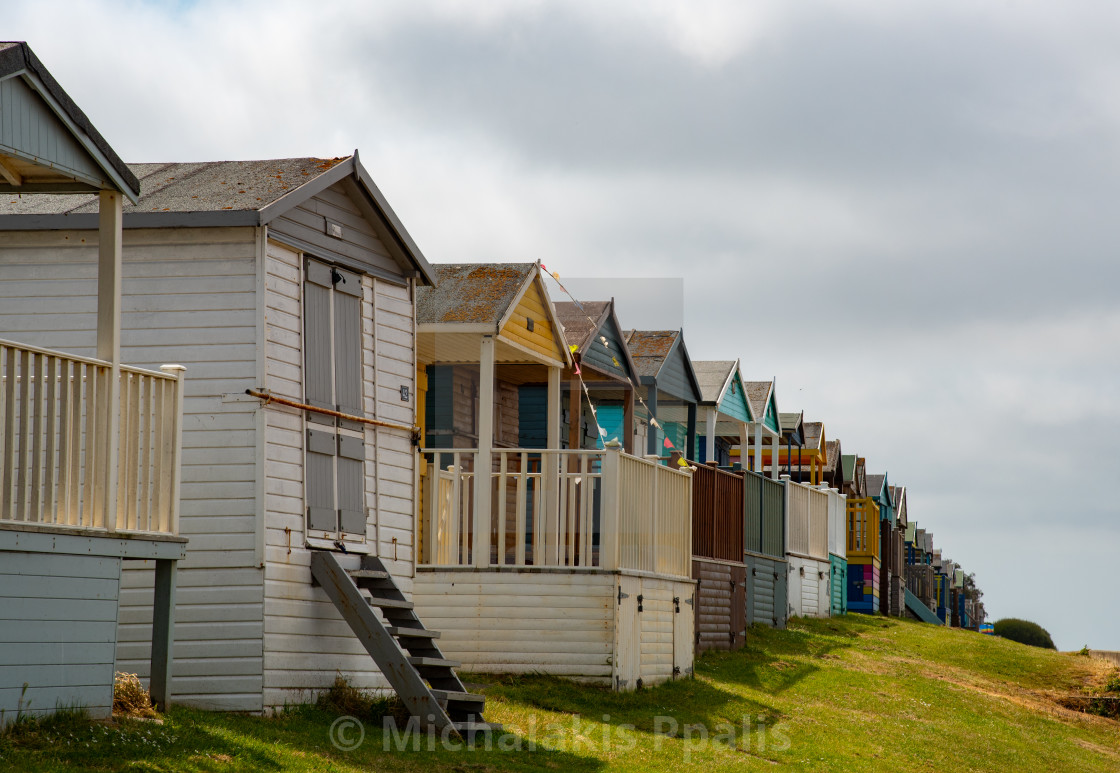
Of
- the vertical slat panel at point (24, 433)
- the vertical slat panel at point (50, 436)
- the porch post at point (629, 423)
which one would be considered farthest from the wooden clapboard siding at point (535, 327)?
the vertical slat panel at point (24, 433)

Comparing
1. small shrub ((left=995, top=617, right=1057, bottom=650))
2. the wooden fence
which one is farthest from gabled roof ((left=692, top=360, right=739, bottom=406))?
small shrub ((left=995, top=617, right=1057, bottom=650))

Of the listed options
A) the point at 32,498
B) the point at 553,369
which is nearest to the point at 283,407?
the point at 32,498

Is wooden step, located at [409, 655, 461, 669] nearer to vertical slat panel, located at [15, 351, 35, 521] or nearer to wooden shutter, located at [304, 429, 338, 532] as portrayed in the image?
wooden shutter, located at [304, 429, 338, 532]

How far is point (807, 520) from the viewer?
96.7 feet

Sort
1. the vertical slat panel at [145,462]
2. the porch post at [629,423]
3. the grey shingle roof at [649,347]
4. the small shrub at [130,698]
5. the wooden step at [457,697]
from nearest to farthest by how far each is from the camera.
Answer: the small shrub at [130,698], the vertical slat panel at [145,462], the wooden step at [457,697], the porch post at [629,423], the grey shingle roof at [649,347]

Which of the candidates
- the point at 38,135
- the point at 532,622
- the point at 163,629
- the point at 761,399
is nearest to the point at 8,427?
the point at 38,135

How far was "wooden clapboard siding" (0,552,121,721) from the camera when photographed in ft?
31.5

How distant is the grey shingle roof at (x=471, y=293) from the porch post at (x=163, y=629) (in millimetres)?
6010

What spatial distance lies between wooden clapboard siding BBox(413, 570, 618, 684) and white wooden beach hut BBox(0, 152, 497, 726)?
2308 millimetres

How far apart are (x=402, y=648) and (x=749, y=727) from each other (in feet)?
15.1

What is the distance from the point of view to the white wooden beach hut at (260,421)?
12.5m

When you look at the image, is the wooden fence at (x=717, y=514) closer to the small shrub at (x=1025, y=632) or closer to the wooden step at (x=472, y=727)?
the wooden step at (x=472, y=727)

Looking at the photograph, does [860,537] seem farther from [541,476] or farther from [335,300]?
[335,300]

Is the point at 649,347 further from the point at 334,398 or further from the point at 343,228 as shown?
the point at 334,398
